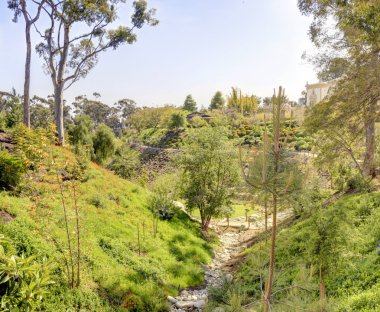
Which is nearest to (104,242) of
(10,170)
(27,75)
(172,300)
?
(172,300)

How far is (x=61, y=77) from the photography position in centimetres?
1575

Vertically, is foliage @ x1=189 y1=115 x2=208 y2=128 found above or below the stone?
above

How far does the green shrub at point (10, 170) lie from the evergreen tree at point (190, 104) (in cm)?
5437

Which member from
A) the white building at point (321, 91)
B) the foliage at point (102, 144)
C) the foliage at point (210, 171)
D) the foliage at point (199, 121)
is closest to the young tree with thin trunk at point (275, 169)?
the white building at point (321, 91)

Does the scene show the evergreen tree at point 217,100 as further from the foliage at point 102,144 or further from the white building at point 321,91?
the foliage at point 102,144

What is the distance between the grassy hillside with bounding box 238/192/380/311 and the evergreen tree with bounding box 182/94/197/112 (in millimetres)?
52378

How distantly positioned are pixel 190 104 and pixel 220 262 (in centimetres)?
5229

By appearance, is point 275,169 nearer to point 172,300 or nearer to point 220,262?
point 172,300

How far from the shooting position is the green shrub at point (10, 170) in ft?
26.7

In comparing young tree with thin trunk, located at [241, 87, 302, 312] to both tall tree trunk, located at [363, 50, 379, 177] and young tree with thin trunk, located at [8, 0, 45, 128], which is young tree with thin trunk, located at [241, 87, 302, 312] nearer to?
tall tree trunk, located at [363, 50, 379, 177]

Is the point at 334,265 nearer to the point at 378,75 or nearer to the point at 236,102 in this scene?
the point at 378,75

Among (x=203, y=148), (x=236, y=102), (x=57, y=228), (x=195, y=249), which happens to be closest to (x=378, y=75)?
(x=203, y=148)

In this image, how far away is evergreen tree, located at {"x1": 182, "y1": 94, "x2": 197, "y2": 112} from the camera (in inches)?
2427

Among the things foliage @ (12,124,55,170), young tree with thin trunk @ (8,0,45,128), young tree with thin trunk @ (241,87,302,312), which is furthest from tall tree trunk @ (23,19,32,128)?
young tree with thin trunk @ (241,87,302,312)
